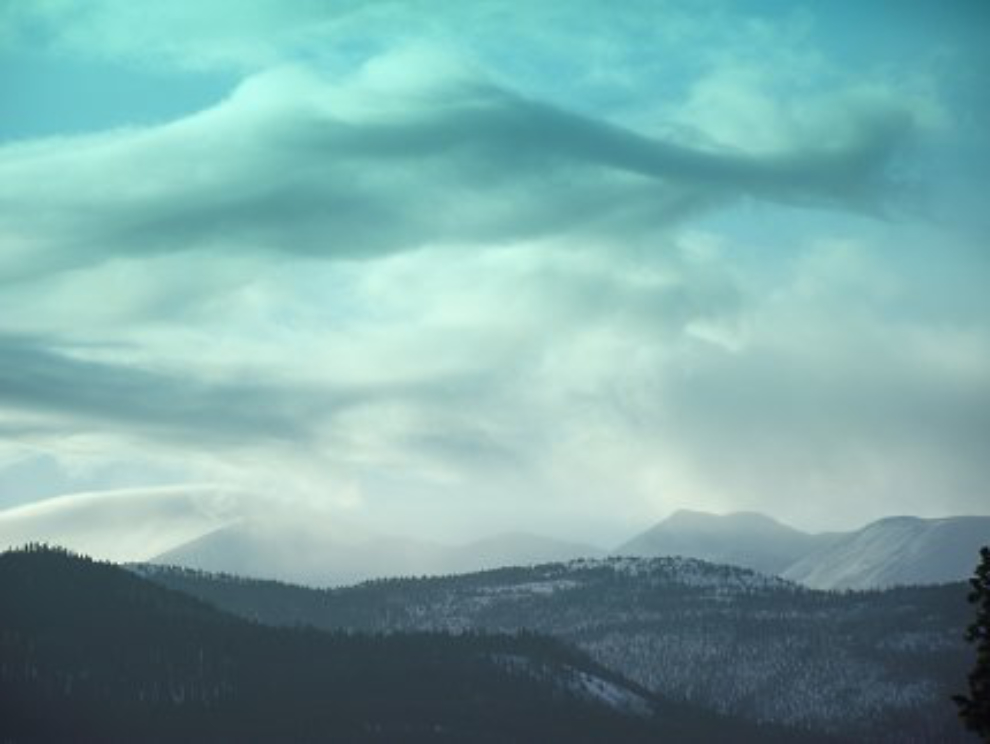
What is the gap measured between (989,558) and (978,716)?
37.2 feet

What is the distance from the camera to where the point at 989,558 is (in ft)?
331

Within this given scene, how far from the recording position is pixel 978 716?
95.1 m

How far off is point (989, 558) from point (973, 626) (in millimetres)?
5868

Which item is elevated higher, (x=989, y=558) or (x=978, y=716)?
(x=989, y=558)

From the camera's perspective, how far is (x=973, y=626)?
3826 inches

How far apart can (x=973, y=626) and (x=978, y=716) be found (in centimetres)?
583
